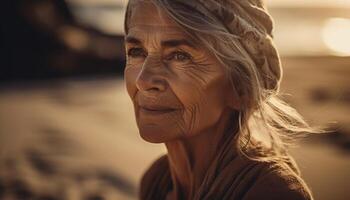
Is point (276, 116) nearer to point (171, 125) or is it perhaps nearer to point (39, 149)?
point (171, 125)

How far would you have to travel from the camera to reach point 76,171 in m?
6.66

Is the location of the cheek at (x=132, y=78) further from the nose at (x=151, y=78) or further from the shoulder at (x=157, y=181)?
the shoulder at (x=157, y=181)

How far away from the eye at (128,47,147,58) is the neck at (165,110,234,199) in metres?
0.37

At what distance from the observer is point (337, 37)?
24.1m

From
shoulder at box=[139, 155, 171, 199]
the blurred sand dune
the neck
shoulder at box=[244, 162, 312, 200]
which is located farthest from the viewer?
the blurred sand dune

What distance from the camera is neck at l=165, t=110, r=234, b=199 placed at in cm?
243

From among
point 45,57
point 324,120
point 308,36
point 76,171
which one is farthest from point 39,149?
point 308,36

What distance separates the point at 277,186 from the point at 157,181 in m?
0.80

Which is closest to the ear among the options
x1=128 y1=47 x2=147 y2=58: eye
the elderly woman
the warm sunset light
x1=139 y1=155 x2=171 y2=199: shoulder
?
the elderly woman

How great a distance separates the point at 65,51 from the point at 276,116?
12298 mm

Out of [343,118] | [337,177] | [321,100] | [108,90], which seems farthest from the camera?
[108,90]

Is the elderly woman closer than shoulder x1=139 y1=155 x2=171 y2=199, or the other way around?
the elderly woman

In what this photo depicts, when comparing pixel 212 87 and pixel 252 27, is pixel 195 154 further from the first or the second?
pixel 252 27

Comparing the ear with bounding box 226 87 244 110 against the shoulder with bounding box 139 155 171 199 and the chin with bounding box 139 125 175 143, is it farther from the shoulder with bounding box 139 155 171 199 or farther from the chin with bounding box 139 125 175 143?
the shoulder with bounding box 139 155 171 199
